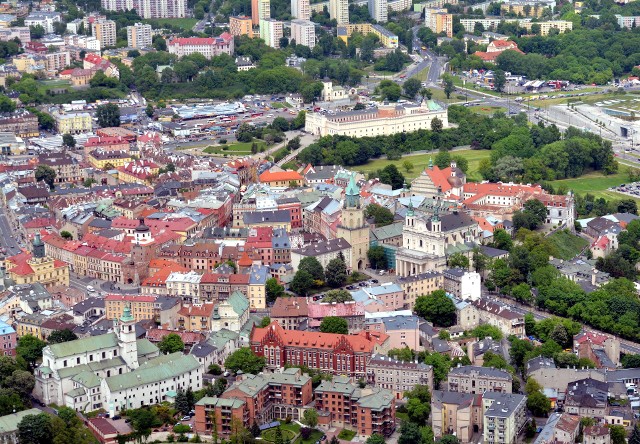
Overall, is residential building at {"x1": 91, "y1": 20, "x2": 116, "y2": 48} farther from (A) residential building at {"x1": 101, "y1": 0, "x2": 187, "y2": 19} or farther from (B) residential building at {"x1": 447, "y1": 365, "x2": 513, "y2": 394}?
(B) residential building at {"x1": 447, "y1": 365, "x2": 513, "y2": 394}

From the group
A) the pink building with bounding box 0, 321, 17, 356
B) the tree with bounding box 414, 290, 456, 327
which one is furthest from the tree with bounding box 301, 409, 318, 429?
the pink building with bounding box 0, 321, 17, 356

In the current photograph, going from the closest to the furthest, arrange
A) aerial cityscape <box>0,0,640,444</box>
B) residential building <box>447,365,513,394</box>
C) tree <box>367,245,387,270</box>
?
aerial cityscape <box>0,0,640,444</box>
residential building <box>447,365,513,394</box>
tree <box>367,245,387,270</box>

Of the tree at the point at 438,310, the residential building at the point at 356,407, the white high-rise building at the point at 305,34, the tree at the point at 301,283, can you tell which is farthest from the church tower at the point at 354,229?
the white high-rise building at the point at 305,34

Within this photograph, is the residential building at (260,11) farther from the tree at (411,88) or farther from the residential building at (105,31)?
the tree at (411,88)

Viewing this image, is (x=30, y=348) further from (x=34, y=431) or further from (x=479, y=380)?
(x=479, y=380)

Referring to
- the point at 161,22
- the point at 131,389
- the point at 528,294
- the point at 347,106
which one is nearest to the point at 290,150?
the point at 347,106

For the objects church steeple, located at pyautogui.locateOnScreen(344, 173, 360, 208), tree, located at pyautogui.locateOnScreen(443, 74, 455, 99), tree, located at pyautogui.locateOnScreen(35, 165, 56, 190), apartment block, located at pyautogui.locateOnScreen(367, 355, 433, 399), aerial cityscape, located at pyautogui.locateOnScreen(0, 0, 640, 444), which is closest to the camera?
aerial cityscape, located at pyautogui.locateOnScreen(0, 0, 640, 444)

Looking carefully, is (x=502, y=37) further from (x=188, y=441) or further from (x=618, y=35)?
(x=188, y=441)
